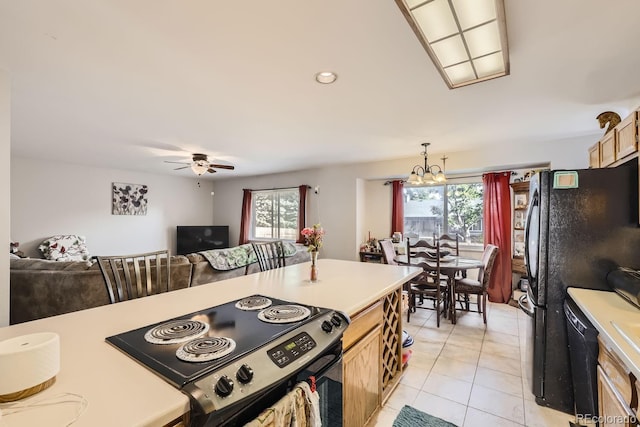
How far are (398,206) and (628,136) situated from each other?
3559 mm

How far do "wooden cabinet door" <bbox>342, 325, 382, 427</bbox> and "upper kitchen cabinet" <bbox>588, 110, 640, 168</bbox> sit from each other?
2021 millimetres

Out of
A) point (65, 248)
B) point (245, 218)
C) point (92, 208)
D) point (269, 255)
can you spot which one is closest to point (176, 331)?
point (269, 255)

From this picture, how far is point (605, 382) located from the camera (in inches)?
53.9

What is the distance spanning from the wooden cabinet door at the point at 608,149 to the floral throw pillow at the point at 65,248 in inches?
275

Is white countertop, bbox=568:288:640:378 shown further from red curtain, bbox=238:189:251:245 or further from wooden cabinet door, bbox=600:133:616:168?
red curtain, bbox=238:189:251:245

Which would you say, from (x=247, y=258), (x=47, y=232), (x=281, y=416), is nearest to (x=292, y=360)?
(x=281, y=416)

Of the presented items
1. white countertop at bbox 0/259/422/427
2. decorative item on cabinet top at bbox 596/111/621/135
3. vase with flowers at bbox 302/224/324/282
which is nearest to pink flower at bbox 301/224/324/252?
vase with flowers at bbox 302/224/324/282

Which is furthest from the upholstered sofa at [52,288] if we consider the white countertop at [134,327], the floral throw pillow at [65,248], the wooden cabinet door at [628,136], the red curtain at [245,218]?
the wooden cabinet door at [628,136]

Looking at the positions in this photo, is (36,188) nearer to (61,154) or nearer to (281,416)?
(61,154)

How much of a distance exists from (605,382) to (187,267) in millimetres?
3403

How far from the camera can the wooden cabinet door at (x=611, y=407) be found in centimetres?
113

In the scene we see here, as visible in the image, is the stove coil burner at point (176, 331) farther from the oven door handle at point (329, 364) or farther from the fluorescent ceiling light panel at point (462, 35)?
the fluorescent ceiling light panel at point (462, 35)

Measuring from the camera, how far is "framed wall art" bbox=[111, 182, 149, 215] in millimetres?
5926

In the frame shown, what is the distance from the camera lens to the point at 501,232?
444 cm
